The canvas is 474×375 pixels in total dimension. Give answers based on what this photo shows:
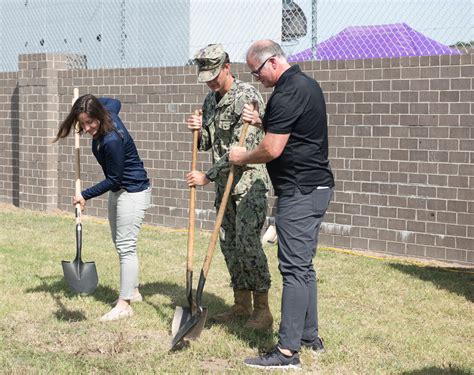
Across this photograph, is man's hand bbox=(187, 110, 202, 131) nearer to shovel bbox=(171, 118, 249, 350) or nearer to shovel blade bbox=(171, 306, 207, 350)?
shovel bbox=(171, 118, 249, 350)

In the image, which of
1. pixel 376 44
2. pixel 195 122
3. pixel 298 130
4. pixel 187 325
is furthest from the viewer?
pixel 376 44

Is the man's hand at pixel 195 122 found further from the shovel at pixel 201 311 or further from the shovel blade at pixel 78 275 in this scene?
the shovel blade at pixel 78 275

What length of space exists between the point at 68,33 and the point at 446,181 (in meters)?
8.05

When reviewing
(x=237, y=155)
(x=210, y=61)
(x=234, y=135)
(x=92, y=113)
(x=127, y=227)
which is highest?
(x=210, y=61)

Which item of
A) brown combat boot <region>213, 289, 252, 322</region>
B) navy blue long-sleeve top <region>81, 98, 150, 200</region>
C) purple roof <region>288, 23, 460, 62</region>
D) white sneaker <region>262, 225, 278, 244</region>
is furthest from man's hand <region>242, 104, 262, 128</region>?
purple roof <region>288, 23, 460, 62</region>

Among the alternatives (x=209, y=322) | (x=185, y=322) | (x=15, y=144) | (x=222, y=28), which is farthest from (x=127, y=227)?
(x=15, y=144)

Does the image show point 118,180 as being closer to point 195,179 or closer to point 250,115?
point 195,179

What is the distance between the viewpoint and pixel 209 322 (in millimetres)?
6566

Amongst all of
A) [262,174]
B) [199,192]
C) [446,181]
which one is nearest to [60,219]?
[199,192]

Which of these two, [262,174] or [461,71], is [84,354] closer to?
[262,174]

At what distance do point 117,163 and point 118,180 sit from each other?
0.14 meters

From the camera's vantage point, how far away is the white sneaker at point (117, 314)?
6.60 metres

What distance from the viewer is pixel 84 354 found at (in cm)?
575

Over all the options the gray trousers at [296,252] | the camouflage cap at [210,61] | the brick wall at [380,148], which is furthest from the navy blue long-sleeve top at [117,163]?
the brick wall at [380,148]
